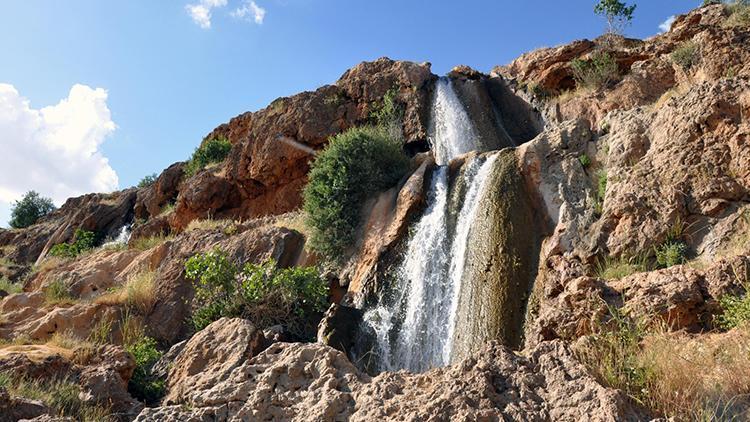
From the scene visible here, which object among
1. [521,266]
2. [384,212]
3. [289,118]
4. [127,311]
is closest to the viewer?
[521,266]

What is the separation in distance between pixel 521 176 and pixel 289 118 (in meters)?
10.0

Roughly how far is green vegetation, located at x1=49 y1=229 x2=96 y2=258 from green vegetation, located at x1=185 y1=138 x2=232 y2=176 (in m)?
4.88

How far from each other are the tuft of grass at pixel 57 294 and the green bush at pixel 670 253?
10.7m

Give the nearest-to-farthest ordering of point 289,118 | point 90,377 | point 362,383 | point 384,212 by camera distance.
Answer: point 362,383 → point 90,377 → point 384,212 → point 289,118

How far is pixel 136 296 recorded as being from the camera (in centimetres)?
1123

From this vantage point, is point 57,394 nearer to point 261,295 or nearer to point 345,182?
point 261,295

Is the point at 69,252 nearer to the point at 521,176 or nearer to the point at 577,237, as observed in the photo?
the point at 521,176

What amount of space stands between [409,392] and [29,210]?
37263 mm

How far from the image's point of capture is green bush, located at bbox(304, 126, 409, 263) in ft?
40.7

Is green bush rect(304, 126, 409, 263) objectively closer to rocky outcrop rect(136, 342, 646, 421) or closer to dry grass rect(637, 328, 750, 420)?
rocky outcrop rect(136, 342, 646, 421)

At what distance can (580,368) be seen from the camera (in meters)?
3.96

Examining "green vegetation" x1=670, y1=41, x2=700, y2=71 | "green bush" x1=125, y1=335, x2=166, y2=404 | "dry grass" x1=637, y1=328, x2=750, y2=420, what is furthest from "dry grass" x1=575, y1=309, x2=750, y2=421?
"green vegetation" x1=670, y1=41, x2=700, y2=71

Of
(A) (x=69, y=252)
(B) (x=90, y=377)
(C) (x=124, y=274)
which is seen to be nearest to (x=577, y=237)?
(B) (x=90, y=377)

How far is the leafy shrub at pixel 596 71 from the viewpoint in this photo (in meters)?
16.3
